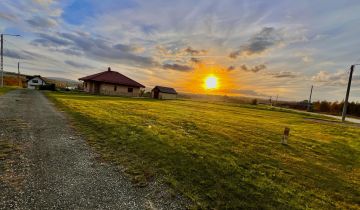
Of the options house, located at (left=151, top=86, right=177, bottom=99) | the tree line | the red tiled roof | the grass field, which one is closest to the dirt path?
the grass field

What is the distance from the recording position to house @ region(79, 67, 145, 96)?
146ft

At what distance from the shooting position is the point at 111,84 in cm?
4578

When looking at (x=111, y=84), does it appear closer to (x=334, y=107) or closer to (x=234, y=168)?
(x=234, y=168)

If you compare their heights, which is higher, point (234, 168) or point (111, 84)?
point (111, 84)

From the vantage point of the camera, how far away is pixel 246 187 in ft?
15.7

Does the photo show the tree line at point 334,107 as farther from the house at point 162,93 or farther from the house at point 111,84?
the house at point 111,84

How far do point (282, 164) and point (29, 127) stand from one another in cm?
939

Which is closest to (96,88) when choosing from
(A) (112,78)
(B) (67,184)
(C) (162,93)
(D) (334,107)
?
(A) (112,78)

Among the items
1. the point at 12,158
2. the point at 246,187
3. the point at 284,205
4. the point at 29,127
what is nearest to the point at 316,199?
the point at 284,205

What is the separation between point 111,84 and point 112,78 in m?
1.88

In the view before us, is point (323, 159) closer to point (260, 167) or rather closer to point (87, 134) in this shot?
point (260, 167)

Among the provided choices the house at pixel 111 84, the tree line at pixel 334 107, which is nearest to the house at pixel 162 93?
the house at pixel 111 84

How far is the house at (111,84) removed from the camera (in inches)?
1750

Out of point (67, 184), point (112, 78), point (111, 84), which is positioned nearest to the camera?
point (67, 184)
